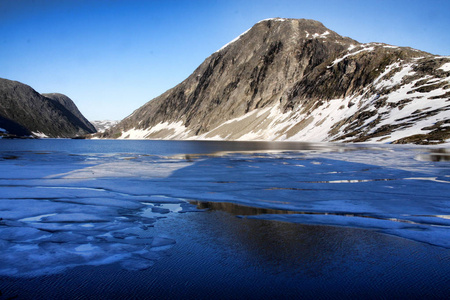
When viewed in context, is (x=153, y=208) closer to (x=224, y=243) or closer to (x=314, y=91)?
(x=224, y=243)

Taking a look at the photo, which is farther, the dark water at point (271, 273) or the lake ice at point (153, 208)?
the lake ice at point (153, 208)

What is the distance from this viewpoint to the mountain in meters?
84.7

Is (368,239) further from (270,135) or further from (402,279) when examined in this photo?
(270,135)

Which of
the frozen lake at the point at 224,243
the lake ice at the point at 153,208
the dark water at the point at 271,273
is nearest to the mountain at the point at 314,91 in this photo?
the lake ice at the point at 153,208

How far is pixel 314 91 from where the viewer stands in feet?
411

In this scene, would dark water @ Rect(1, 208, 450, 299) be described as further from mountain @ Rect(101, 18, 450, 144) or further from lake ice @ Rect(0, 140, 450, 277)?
mountain @ Rect(101, 18, 450, 144)

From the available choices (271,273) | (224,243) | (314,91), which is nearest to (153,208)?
(224,243)

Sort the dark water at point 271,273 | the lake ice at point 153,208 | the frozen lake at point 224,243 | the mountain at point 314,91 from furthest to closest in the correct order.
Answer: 1. the mountain at point 314,91
2. the lake ice at point 153,208
3. the frozen lake at point 224,243
4. the dark water at point 271,273

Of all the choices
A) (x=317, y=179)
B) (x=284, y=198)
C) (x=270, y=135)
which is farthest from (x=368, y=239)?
(x=270, y=135)

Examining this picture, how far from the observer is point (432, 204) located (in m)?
11.7

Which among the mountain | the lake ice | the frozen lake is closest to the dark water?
the frozen lake

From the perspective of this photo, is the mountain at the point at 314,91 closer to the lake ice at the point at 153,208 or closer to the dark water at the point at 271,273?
the lake ice at the point at 153,208

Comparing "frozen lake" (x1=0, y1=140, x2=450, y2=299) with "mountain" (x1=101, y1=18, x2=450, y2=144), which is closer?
"frozen lake" (x1=0, y1=140, x2=450, y2=299)

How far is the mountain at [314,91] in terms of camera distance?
8469cm
